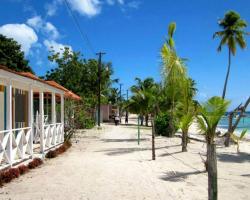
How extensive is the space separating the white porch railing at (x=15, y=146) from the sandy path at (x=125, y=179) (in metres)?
0.61

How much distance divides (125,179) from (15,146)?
3.33m

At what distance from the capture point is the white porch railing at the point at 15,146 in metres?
9.79

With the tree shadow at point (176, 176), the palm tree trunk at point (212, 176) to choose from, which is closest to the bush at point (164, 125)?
the tree shadow at point (176, 176)

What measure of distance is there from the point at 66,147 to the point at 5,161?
7.39 m

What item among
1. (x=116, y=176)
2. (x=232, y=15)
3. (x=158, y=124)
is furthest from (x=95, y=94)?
(x=116, y=176)

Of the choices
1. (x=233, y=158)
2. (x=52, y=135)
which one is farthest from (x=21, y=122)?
(x=233, y=158)

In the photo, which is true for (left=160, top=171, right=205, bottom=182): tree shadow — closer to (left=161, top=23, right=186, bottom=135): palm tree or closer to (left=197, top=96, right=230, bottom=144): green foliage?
(left=197, top=96, right=230, bottom=144): green foliage

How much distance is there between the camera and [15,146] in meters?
11.2

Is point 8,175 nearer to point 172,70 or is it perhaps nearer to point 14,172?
point 14,172

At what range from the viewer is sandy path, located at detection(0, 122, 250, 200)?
849cm

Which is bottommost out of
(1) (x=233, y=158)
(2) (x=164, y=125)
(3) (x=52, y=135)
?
(1) (x=233, y=158)

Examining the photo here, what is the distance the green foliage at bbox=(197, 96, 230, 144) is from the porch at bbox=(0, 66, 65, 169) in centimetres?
472

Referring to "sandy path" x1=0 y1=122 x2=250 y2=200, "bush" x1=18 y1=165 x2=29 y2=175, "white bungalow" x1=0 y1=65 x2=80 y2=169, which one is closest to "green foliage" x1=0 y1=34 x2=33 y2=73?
"white bungalow" x1=0 y1=65 x2=80 y2=169

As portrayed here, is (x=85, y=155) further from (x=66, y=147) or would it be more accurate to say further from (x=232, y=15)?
(x=232, y=15)
